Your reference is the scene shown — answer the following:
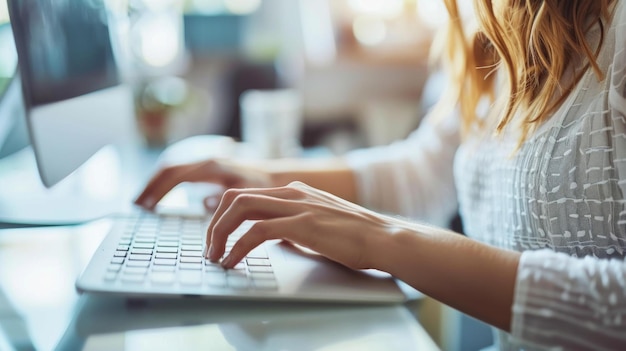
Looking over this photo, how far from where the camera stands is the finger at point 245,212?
0.52 meters

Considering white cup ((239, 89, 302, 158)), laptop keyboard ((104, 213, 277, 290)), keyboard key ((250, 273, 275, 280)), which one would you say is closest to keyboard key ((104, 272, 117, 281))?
laptop keyboard ((104, 213, 277, 290))

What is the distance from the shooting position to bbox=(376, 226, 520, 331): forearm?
17.7 inches

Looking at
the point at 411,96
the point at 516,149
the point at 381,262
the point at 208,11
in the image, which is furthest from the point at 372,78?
the point at 381,262

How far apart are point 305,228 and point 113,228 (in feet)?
0.74

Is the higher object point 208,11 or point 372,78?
point 208,11

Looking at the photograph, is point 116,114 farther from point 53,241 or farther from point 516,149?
point 516,149

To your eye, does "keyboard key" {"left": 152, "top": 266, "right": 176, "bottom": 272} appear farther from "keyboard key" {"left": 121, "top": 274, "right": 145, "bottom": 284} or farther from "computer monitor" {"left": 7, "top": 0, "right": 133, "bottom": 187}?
"computer monitor" {"left": 7, "top": 0, "right": 133, "bottom": 187}

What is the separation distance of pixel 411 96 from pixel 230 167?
1.43 metres

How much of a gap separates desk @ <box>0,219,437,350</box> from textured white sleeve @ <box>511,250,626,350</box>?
7cm

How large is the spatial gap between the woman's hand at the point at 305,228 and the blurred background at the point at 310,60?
137 cm

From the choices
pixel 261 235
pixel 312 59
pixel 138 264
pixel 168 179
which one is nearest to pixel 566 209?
pixel 261 235

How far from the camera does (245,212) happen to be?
527mm

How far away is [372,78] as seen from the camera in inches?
84.5

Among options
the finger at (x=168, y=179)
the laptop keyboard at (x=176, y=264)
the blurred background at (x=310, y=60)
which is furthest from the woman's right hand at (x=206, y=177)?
the blurred background at (x=310, y=60)
